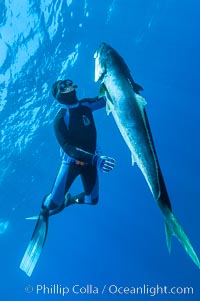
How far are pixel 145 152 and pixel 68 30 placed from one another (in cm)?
1513

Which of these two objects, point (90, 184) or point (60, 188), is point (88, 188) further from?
point (60, 188)

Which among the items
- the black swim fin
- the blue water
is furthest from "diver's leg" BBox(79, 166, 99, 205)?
the blue water

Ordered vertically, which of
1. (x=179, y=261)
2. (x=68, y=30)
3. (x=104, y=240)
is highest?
(x=68, y=30)

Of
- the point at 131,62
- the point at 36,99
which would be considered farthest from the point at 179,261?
the point at 36,99

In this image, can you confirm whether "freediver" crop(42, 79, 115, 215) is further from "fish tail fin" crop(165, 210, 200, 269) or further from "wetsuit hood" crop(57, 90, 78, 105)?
"fish tail fin" crop(165, 210, 200, 269)

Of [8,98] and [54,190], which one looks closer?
[54,190]

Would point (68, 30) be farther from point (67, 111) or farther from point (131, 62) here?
point (67, 111)

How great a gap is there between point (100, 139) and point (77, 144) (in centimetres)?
2423

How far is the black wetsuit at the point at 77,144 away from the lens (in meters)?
4.98

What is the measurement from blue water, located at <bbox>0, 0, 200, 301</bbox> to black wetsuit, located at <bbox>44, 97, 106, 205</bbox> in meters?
4.77

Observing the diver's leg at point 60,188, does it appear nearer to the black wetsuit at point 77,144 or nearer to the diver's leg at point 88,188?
the black wetsuit at point 77,144

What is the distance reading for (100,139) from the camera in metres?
29.7

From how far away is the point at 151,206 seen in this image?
1855 inches

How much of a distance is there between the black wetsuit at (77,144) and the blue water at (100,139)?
15.7 ft
